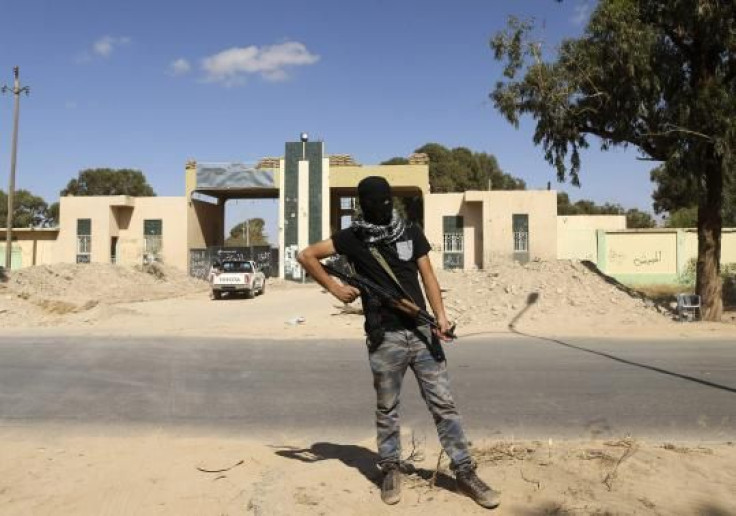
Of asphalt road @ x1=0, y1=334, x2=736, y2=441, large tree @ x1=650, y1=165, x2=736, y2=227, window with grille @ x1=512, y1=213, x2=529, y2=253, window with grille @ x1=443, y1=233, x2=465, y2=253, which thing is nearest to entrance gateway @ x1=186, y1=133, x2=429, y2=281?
window with grille @ x1=443, y1=233, x2=465, y2=253

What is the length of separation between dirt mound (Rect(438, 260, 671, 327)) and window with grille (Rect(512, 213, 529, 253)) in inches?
673

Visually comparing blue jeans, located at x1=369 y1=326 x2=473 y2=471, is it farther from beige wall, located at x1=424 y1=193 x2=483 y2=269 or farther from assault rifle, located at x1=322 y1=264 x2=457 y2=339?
beige wall, located at x1=424 y1=193 x2=483 y2=269

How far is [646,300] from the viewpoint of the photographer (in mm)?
18531

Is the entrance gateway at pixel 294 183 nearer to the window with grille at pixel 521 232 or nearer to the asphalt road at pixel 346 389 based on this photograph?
the window with grille at pixel 521 232

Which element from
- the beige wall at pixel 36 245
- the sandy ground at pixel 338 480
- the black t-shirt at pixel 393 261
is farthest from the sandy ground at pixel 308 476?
the beige wall at pixel 36 245

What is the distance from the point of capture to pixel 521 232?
125ft

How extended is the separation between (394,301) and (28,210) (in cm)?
7544

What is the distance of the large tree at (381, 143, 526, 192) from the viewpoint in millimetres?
60812

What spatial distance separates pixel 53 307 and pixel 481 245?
24.1 meters

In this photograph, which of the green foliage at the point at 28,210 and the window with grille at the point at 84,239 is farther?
the green foliage at the point at 28,210

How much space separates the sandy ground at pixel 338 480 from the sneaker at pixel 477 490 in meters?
0.05

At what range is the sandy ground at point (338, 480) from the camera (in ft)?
12.5

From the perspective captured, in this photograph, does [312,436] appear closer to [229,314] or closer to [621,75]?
[621,75]

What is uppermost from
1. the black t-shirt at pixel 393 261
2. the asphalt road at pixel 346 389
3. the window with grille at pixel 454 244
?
the window with grille at pixel 454 244
